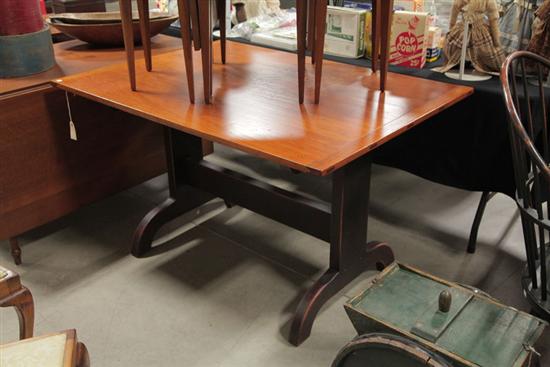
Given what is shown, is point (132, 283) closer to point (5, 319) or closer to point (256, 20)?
point (5, 319)

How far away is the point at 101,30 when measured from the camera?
2.13m

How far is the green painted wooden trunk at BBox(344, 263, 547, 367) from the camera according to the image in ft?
3.74

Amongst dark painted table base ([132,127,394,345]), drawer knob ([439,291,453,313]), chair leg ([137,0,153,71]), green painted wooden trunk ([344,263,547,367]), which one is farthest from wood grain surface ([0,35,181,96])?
drawer knob ([439,291,453,313])

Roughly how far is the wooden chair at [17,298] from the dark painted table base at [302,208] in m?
0.71

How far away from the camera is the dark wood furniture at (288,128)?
1303 mm

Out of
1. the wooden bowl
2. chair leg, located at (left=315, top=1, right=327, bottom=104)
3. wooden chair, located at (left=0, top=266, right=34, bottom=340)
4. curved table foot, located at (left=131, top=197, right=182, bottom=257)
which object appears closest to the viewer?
wooden chair, located at (left=0, top=266, right=34, bottom=340)

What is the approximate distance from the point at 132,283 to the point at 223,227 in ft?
1.52

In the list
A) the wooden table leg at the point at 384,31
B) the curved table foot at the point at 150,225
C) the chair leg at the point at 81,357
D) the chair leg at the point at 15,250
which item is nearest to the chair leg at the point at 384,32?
the wooden table leg at the point at 384,31

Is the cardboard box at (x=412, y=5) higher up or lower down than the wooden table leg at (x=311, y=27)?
higher up

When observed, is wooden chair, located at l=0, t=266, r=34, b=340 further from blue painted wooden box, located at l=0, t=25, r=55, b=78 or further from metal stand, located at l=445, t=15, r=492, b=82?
metal stand, located at l=445, t=15, r=492, b=82

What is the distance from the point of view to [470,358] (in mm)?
1129

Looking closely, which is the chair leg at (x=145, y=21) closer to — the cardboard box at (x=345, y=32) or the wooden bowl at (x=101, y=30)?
the wooden bowl at (x=101, y=30)

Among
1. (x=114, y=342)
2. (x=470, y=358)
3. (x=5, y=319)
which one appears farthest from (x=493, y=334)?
(x=5, y=319)

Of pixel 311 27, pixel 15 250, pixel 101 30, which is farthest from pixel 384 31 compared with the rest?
pixel 15 250
